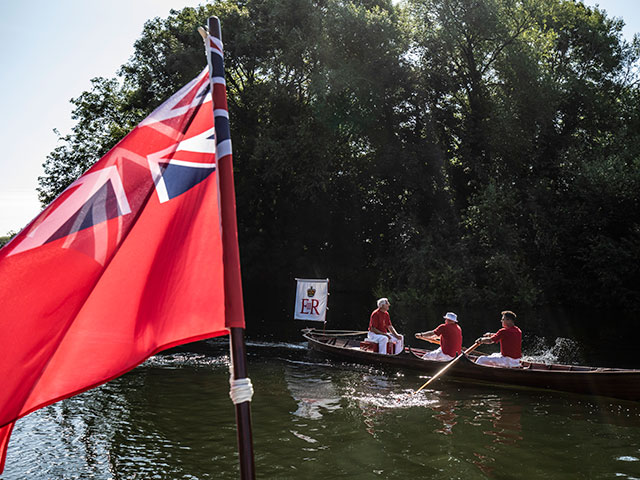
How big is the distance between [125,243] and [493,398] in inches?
485

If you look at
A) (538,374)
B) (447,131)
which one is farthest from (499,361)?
(447,131)

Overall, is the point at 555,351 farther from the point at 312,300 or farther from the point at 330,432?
the point at 330,432

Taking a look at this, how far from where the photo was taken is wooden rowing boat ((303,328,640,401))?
12789mm

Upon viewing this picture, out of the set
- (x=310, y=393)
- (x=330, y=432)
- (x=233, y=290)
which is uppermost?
(x=233, y=290)

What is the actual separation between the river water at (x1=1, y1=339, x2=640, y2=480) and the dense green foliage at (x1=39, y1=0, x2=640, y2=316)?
1995cm

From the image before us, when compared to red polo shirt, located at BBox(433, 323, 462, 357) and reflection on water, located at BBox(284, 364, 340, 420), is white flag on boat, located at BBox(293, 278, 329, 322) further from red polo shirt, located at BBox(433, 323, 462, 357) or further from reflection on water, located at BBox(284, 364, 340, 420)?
red polo shirt, located at BBox(433, 323, 462, 357)

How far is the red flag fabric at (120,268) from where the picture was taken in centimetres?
309

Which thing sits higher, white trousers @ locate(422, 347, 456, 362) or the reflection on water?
white trousers @ locate(422, 347, 456, 362)

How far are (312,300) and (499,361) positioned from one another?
7524 mm

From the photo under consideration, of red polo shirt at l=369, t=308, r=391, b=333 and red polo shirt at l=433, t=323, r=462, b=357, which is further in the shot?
red polo shirt at l=369, t=308, r=391, b=333

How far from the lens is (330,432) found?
35.4 ft

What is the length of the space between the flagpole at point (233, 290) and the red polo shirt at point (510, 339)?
12744 mm

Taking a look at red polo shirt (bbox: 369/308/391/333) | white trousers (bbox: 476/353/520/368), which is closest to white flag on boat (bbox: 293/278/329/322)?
red polo shirt (bbox: 369/308/391/333)

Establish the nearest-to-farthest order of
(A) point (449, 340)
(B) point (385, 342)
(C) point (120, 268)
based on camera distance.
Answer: (C) point (120, 268)
(A) point (449, 340)
(B) point (385, 342)
